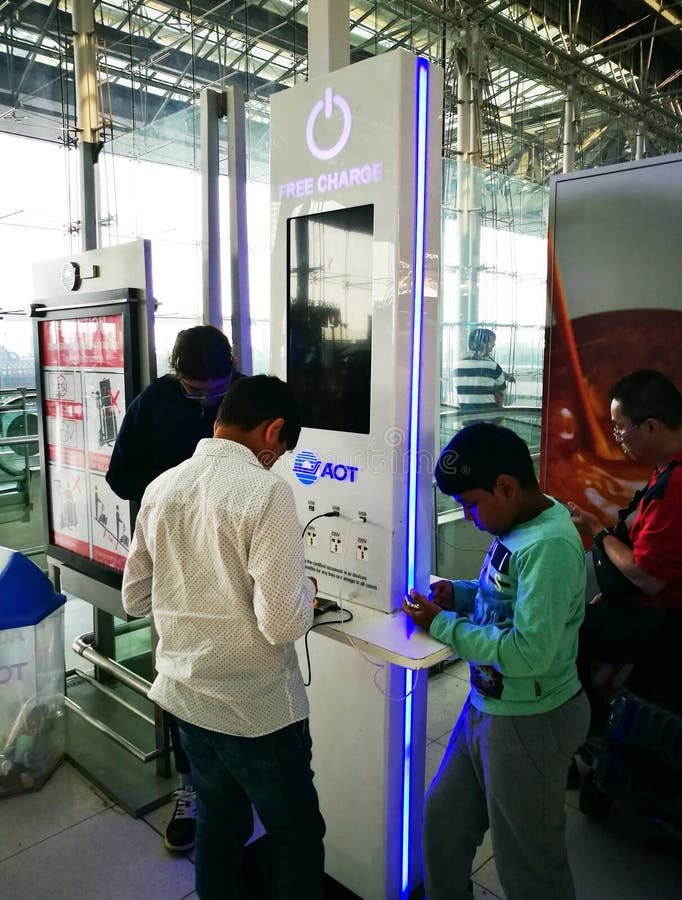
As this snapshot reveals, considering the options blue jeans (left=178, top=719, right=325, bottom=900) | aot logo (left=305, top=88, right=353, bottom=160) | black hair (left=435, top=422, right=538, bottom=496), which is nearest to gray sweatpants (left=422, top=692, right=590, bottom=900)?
blue jeans (left=178, top=719, right=325, bottom=900)

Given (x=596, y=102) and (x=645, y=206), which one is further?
(x=596, y=102)

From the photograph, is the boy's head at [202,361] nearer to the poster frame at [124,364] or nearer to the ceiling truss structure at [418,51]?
the poster frame at [124,364]

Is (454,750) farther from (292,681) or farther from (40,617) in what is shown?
(40,617)

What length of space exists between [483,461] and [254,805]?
2.85 feet

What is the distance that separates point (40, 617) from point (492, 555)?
185 centimetres

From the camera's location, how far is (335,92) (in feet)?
5.95

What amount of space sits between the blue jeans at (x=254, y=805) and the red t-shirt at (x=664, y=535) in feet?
3.50

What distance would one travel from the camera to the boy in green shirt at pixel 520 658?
1.35 m

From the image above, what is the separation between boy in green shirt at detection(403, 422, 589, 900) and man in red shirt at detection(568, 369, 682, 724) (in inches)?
22.2

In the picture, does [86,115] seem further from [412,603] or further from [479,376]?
[412,603]

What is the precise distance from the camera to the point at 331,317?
6.32 feet

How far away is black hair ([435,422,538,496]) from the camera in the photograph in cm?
140

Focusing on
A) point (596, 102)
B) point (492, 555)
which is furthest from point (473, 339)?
point (596, 102)

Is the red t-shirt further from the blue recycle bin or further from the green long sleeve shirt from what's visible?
the blue recycle bin
